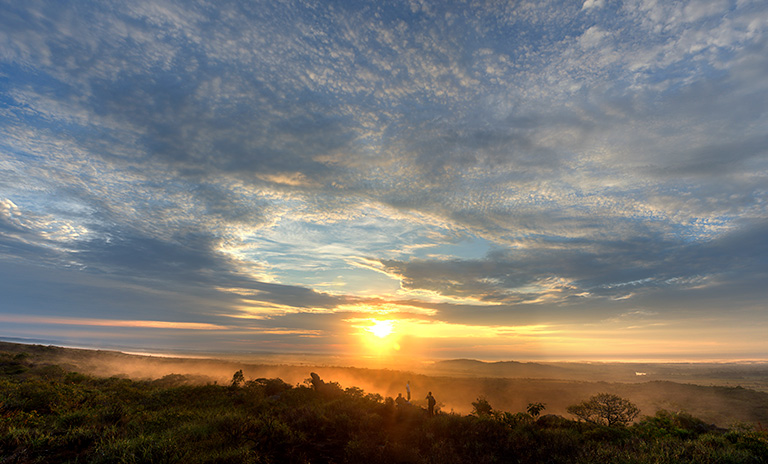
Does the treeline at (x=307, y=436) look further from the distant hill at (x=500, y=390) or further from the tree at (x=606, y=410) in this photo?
the distant hill at (x=500, y=390)

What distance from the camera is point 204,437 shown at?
11.5 meters

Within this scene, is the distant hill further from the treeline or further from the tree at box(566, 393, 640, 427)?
the treeline

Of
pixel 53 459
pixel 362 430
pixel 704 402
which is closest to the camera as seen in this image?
pixel 53 459

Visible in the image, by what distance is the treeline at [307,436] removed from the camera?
31.6 feet

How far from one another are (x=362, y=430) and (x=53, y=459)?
33.3 ft

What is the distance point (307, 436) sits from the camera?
13.4 metres

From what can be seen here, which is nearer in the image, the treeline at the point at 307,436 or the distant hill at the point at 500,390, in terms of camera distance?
the treeline at the point at 307,436

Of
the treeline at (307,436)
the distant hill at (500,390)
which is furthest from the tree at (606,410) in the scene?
the distant hill at (500,390)

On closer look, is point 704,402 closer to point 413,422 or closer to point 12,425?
point 413,422

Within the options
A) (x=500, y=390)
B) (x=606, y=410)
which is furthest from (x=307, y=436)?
(x=500, y=390)

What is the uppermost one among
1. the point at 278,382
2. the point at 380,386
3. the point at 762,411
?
the point at 278,382

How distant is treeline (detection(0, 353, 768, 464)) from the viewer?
962cm

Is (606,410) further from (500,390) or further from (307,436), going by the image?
(500,390)

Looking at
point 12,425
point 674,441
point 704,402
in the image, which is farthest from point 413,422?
point 704,402
